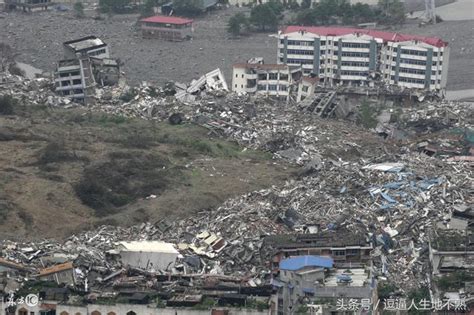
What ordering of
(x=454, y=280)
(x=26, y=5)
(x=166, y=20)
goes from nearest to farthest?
(x=454, y=280) → (x=166, y=20) → (x=26, y=5)

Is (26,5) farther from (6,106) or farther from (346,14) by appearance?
(6,106)

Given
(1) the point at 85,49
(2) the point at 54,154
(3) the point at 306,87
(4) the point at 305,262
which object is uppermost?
(4) the point at 305,262

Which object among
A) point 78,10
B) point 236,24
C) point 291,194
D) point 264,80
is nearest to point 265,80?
point 264,80

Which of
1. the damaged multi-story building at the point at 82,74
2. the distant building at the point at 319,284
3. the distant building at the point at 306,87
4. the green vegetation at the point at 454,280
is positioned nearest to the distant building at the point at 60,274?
the distant building at the point at 319,284

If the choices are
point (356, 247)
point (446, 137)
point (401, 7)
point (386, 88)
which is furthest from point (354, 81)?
point (356, 247)

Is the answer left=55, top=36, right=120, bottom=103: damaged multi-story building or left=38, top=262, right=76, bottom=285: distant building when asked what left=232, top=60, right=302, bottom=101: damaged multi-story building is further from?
left=38, top=262, right=76, bottom=285: distant building

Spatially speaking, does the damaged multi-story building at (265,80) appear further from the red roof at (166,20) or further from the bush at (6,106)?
the red roof at (166,20)
